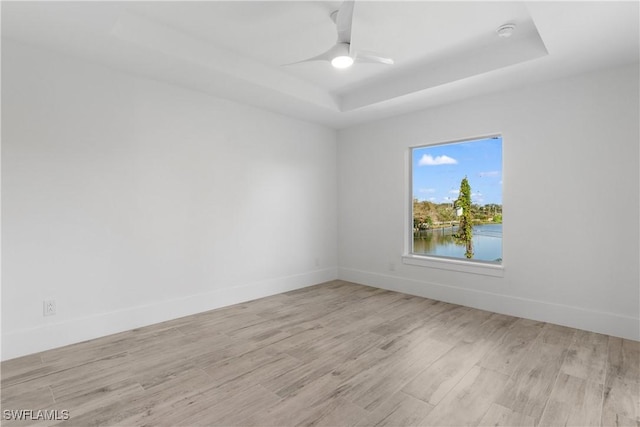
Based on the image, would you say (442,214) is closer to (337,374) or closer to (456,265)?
(456,265)

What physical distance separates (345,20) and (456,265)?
3.10m

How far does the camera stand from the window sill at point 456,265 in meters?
3.80

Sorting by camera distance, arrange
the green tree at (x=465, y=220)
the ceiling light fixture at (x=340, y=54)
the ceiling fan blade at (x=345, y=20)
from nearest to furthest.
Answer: the ceiling fan blade at (x=345, y=20), the ceiling light fixture at (x=340, y=54), the green tree at (x=465, y=220)

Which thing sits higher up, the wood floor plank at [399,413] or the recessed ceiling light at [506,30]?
the recessed ceiling light at [506,30]

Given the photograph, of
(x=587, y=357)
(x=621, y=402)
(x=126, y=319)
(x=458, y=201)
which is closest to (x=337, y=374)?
(x=621, y=402)

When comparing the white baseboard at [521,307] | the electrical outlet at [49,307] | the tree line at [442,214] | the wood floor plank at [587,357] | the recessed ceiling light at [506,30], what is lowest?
the wood floor plank at [587,357]

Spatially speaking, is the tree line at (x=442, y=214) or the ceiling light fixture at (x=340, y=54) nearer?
the ceiling light fixture at (x=340, y=54)

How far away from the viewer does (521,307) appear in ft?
11.8

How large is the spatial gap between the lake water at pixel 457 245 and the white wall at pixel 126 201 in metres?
1.93

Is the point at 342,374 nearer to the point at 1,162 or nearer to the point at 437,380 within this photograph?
the point at 437,380

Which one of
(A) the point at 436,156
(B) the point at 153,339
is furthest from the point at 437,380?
(A) the point at 436,156

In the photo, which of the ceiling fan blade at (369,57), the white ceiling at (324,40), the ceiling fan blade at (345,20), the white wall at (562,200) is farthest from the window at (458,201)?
the ceiling fan blade at (345,20)

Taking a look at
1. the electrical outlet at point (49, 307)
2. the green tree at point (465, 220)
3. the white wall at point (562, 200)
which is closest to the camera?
the electrical outlet at point (49, 307)

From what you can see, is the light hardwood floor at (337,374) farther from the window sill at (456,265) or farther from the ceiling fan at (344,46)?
the ceiling fan at (344,46)
